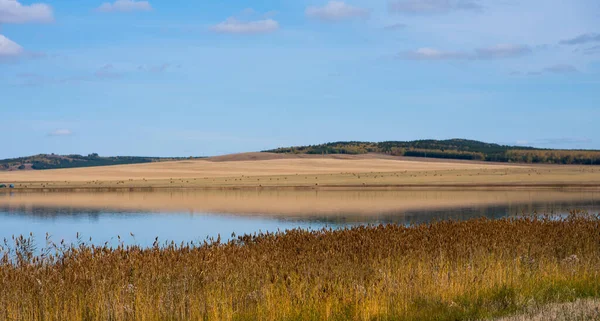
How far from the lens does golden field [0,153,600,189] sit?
71488 millimetres

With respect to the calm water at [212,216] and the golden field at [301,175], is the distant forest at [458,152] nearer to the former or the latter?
the golden field at [301,175]

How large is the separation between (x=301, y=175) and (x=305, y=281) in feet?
253

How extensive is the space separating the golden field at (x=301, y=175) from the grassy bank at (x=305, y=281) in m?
53.2

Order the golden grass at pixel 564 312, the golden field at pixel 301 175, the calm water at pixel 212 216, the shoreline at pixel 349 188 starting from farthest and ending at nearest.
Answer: the golden field at pixel 301 175 → the shoreline at pixel 349 188 → the calm water at pixel 212 216 → the golden grass at pixel 564 312

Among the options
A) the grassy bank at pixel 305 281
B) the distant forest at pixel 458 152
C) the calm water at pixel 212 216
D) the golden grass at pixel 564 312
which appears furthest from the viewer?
the distant forest at pixel 458 152

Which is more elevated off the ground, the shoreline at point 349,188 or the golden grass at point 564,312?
the golden grass at point 564,312

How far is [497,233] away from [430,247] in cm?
292

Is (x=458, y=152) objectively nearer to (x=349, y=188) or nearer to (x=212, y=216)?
(x=349, y=188)

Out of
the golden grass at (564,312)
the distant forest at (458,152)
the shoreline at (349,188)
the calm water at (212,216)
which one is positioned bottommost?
the shoreline at (349,188)

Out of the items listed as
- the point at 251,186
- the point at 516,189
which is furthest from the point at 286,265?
the point at 251,186

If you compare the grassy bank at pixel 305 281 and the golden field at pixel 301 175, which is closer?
the grassy bank at pixel 305 281

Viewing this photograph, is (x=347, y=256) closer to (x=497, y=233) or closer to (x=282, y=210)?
(x=497, y=233)

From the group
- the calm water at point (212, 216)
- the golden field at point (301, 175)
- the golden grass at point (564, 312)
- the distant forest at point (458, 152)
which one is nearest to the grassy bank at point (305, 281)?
the golden grass at point (564, 312)

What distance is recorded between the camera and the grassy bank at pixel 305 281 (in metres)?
10.2
